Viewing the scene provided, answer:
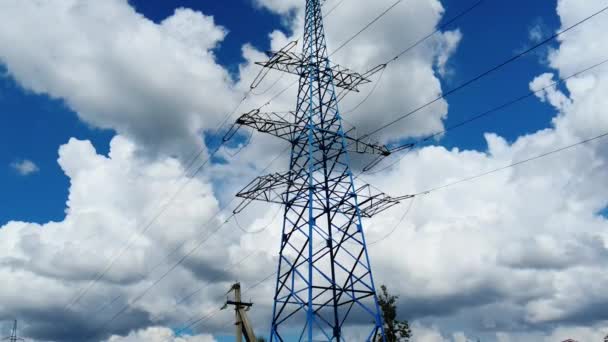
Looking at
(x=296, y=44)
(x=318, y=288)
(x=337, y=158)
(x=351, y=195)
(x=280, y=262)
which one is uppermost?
(x=296, y=44)

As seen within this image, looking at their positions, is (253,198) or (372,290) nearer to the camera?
(372,290)

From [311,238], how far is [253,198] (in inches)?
177

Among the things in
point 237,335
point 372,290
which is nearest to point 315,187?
point 372,290

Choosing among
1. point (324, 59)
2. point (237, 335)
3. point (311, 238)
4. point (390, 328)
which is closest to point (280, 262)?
point (311, 238)

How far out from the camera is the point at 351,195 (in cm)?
2522

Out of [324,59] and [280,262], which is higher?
[324,59]

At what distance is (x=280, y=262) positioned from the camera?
24.8m

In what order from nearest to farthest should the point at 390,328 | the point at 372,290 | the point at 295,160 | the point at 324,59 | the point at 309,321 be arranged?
the point at 309,321 → the point at 372,290 → the point at 295,160 → the point at 324,59 → the point at 390,328

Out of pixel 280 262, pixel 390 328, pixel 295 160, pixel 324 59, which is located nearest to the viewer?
pixel 280 262

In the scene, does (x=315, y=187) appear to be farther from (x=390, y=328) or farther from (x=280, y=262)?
(x=390, y=328)

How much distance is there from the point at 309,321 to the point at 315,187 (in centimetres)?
661

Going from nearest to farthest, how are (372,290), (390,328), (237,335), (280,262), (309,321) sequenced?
(309,321) → (372,290) → (280,262) → (237,335) → (390,328)

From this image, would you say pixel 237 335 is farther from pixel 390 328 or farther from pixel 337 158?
pixel 390 328

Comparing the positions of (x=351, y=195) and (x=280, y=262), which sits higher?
(x=351, y=195)
